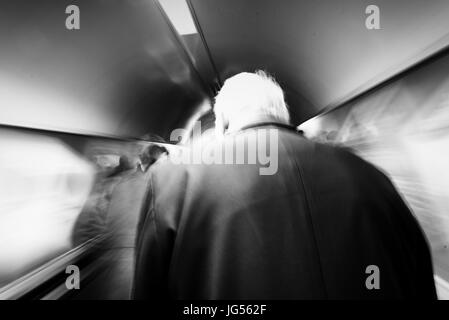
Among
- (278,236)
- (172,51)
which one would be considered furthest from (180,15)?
(278,236)

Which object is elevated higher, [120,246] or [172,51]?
[172,51]

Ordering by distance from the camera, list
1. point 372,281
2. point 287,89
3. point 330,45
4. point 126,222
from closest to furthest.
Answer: point 372,281, point 126,222, point 330,45, point 287,89

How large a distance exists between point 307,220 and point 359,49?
1.47 meters

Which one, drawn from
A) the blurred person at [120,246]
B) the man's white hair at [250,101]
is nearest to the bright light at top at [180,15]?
the man's white hair at [250,101]

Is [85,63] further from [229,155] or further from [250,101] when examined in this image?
[229,155]

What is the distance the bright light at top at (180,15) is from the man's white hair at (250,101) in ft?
3.21

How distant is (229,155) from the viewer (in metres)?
0.87

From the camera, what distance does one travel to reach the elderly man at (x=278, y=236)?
777 millimetres

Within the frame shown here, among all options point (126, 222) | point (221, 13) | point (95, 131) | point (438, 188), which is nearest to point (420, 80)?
point (438, 188)

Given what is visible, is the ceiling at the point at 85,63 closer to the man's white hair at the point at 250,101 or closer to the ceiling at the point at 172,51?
the ceiling at the point at 172,51

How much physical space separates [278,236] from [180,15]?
1.84m

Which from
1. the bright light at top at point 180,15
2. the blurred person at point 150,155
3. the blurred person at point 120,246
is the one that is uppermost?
the bright light at top at point 180,15
